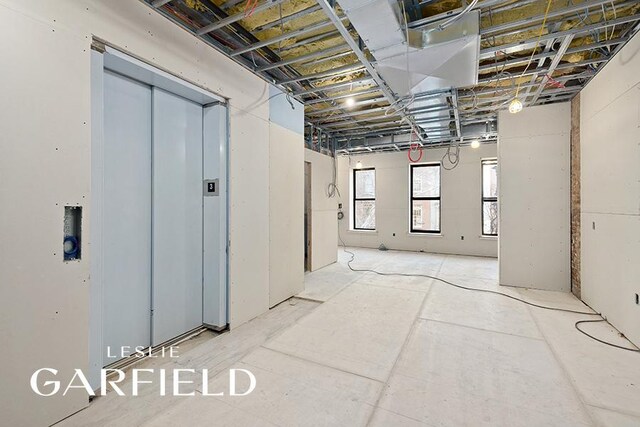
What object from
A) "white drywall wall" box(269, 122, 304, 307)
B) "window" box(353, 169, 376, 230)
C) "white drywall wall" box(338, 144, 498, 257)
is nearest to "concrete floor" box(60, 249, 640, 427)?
"white drywall wall" box(269, 122, 304, 307)

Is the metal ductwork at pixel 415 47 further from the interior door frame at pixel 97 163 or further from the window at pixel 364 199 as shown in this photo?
the window at pixel 364 199

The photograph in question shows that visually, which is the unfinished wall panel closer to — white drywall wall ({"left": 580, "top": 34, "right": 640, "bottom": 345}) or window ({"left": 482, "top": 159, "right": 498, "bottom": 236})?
white drywall wall ({"left": 580, "top": 34, "right": 640, "bottom": 345})

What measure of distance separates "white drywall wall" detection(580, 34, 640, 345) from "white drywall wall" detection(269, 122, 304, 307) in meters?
3.33

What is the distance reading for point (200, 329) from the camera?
271 cm

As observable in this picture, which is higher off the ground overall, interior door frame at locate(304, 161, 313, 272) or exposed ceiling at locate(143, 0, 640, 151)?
exposed ceiling at locate(143, 0, 640, 151)

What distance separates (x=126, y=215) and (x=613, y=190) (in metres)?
4.44

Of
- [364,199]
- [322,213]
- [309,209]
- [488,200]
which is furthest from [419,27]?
[364,199]

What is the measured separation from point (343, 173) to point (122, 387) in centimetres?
684

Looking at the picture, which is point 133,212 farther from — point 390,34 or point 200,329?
point 390,34

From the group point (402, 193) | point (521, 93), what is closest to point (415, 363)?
point (521, 93)

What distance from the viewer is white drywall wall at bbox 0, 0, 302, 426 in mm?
1367

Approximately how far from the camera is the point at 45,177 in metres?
1.49

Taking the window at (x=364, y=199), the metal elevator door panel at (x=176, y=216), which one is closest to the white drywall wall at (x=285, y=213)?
the metal elevator door panel at (x=176, y=216)

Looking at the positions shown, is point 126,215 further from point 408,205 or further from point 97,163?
point 408,205
